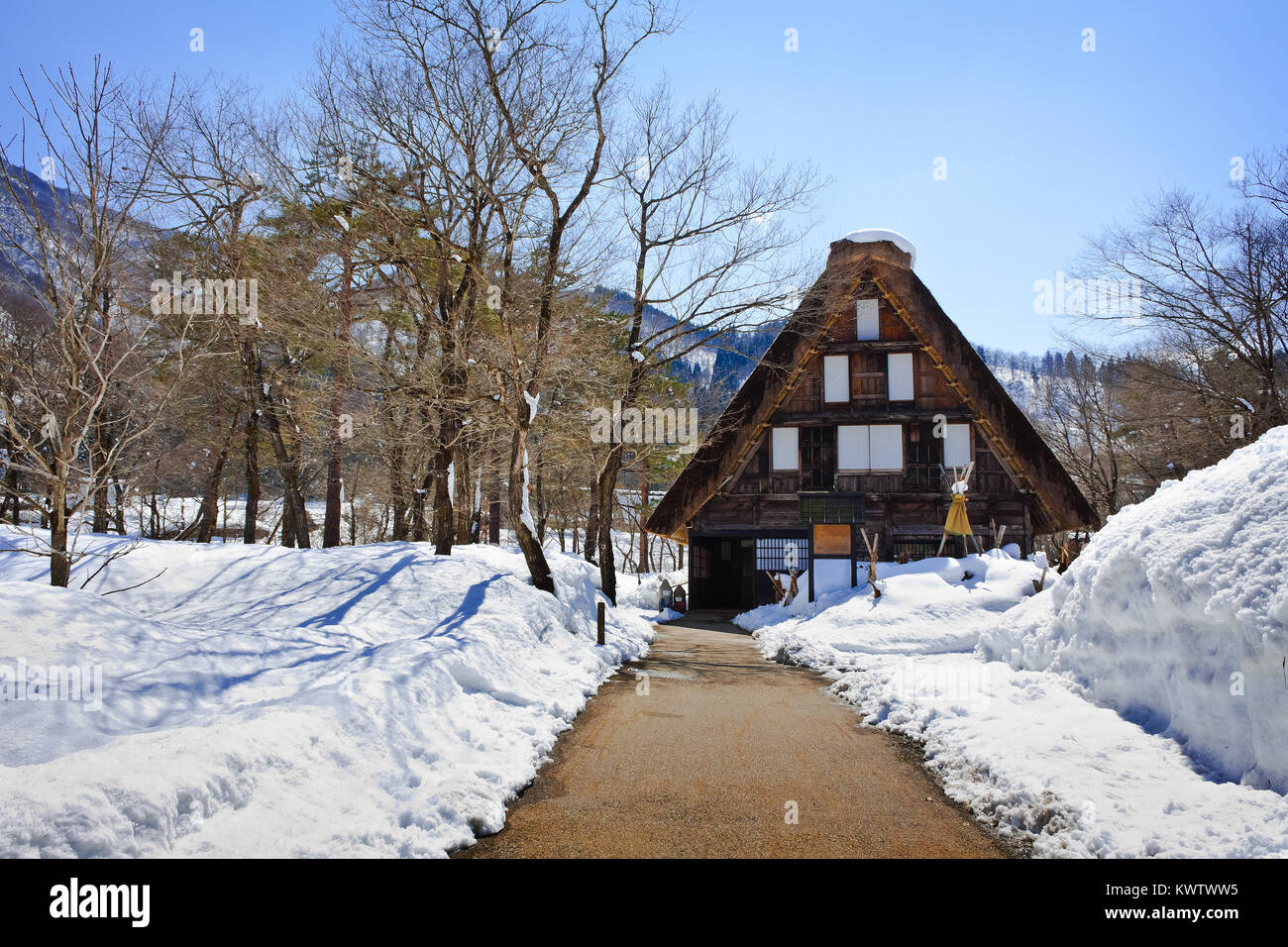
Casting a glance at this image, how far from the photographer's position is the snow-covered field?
14.7 feet

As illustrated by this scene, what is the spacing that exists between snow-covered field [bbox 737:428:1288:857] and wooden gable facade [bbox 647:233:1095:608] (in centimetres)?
1204

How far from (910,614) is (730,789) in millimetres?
9748

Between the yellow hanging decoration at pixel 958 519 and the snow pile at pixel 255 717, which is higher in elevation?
the yellow hanging decoration at pixel 958 519

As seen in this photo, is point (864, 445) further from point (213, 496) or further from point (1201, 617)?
point (213, 496)

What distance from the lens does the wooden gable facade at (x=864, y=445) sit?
2039 cm

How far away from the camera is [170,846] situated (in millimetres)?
3682

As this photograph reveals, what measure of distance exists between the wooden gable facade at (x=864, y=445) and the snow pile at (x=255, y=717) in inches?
475

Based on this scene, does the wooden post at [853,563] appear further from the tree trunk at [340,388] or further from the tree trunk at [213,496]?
the tree trunk at [213,496]

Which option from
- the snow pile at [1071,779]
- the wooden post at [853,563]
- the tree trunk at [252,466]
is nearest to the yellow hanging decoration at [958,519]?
the wooden post at [853,563]

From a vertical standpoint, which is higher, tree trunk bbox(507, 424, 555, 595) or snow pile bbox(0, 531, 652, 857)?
tree trunk bbox(507, 424, 555, 595)

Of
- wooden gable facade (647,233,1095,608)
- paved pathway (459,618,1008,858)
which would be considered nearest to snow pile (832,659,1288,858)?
paved pathway (459,618,1008,858)

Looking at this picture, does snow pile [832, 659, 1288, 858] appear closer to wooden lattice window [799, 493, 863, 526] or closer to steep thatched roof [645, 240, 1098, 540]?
wooden lattice window [799, 493, 863, 526]
